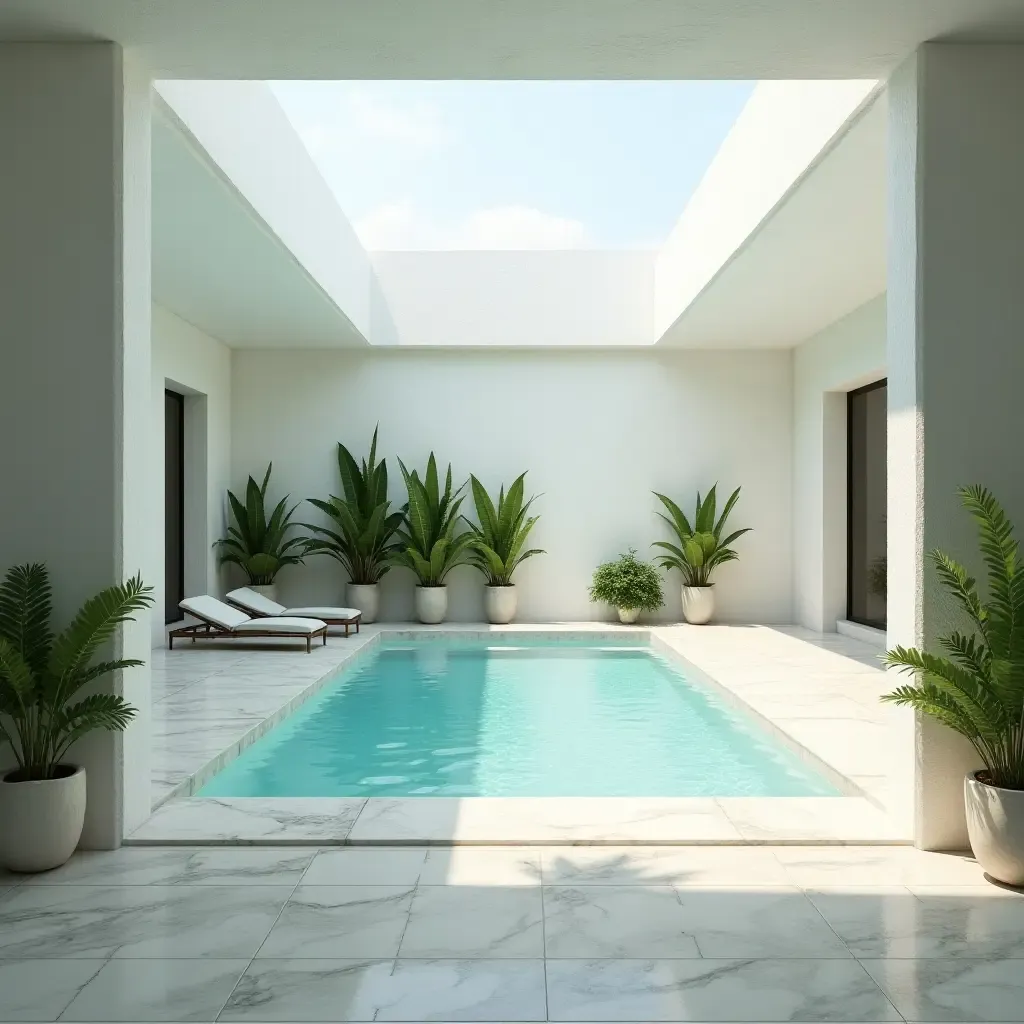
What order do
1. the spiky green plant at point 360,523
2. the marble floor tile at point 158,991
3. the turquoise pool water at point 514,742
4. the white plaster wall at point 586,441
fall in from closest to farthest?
1. the marble floor tile at point 158,991
2. the turquoise pool water at point 514,742
3. the spiky green plant at point 360,523
4. the white plaster wall at point 586,441

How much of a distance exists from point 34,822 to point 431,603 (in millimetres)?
7920

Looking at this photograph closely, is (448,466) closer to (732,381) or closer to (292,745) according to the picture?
(732,381)

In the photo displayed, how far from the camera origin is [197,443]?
11.2 metres

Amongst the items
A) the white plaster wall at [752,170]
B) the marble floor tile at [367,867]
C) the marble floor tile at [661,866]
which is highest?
the white plaster wall at [752,170]

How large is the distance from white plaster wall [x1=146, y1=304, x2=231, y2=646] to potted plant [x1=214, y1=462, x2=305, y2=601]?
199 mm

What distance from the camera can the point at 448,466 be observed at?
11945 mm

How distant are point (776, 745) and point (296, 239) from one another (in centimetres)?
514

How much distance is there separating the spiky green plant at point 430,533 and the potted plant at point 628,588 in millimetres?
1539

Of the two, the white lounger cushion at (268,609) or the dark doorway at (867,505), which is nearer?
the white lounger cushion at (268,609)

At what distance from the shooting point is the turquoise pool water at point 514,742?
522 centimetres

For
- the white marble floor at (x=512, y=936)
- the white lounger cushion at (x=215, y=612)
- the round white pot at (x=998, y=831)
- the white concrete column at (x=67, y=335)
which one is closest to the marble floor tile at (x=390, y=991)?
the white marble floor at (x=512, y=936)

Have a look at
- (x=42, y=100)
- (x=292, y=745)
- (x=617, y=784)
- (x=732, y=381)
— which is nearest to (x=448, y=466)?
(x=732, y=381)

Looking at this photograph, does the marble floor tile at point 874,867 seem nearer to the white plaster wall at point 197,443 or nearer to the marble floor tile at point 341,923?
the marble floor tile at point 341,923

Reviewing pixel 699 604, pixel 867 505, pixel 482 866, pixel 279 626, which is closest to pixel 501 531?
pixel 699 604
